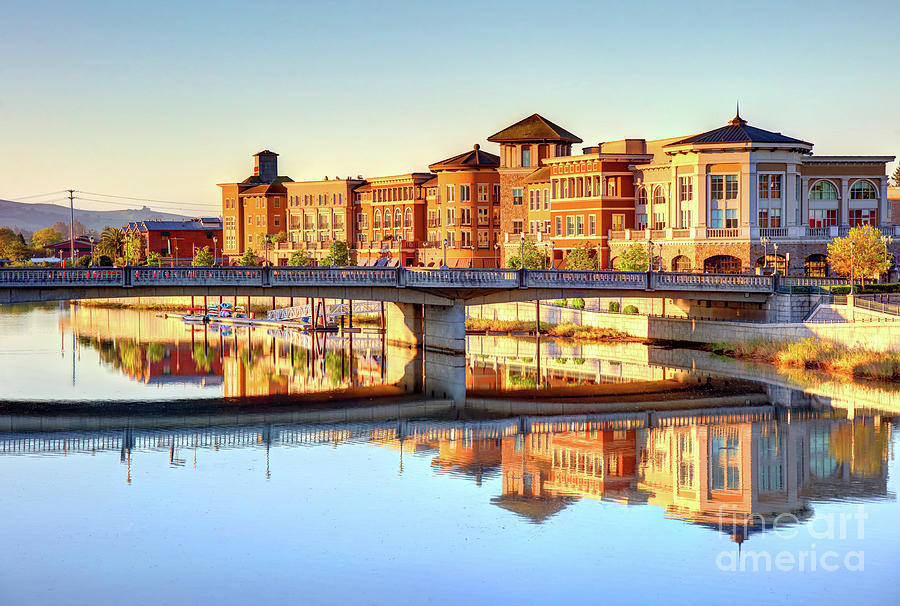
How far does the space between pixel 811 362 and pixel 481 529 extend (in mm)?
39291

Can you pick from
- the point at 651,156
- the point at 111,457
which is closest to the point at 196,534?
the point at 111,457

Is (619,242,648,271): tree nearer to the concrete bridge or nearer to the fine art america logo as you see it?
the concrete bridge

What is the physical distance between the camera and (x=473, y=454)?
45.5m

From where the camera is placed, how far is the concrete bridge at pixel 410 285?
6316 cm

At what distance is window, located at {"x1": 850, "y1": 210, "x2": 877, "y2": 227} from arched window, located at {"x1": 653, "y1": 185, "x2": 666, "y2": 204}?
1555cm

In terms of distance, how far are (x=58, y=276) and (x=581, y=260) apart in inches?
2051

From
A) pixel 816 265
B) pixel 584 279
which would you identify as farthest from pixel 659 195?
pixel 584 279

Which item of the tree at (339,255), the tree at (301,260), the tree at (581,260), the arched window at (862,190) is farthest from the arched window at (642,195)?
the tree at (301,260)

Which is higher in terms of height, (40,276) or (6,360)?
(40,276)

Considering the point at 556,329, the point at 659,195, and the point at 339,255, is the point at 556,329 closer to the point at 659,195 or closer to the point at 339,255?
the point at 659,195

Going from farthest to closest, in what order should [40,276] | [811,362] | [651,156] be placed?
1. [651,156]
2. [811,362]
3. [40,276]

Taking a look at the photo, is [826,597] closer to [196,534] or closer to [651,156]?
[196,534]

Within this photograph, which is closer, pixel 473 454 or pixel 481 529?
pixel 481 529

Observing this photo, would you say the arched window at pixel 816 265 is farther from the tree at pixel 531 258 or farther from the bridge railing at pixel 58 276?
the bridge railing at pixel 58 276
